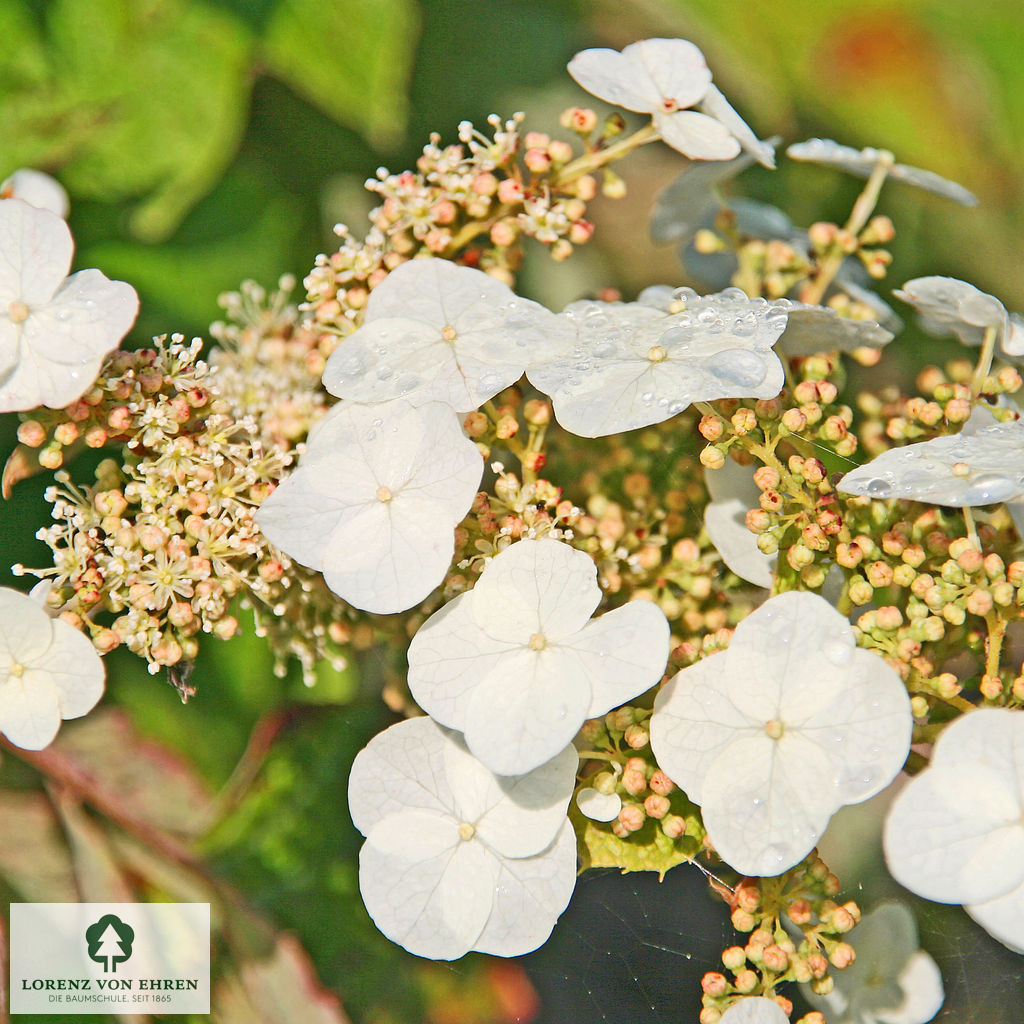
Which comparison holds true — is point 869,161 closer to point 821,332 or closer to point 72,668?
point 821,332

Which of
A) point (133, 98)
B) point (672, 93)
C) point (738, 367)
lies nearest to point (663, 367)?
point (738, 367)

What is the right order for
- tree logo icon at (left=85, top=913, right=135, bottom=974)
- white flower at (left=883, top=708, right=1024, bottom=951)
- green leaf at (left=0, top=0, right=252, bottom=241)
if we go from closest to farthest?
white flower at (left=883, top=708, right=1024, bottom=951) < tree logo icon at (left=85, top=913, right=135, bottom=974) < green leaf at (left=0, top=0, right=252, bottom=241)

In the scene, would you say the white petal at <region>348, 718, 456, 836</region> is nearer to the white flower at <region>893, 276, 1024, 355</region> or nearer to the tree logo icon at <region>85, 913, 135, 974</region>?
the tree logo icon at <region>85, 913, 135, 974</region>

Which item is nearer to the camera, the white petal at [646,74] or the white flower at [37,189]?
the white petal at [646,74]

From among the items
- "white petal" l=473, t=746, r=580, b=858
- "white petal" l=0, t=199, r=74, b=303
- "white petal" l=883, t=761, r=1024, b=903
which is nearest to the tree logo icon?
"white petal" l=473, t=746, r=580, b=858

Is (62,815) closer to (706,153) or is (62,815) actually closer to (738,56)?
(706,153)

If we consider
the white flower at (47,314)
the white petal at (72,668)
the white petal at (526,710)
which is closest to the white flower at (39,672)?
the white petal at (72,668)

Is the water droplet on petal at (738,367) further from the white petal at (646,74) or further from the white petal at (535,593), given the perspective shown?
the white petal at (646,74)
